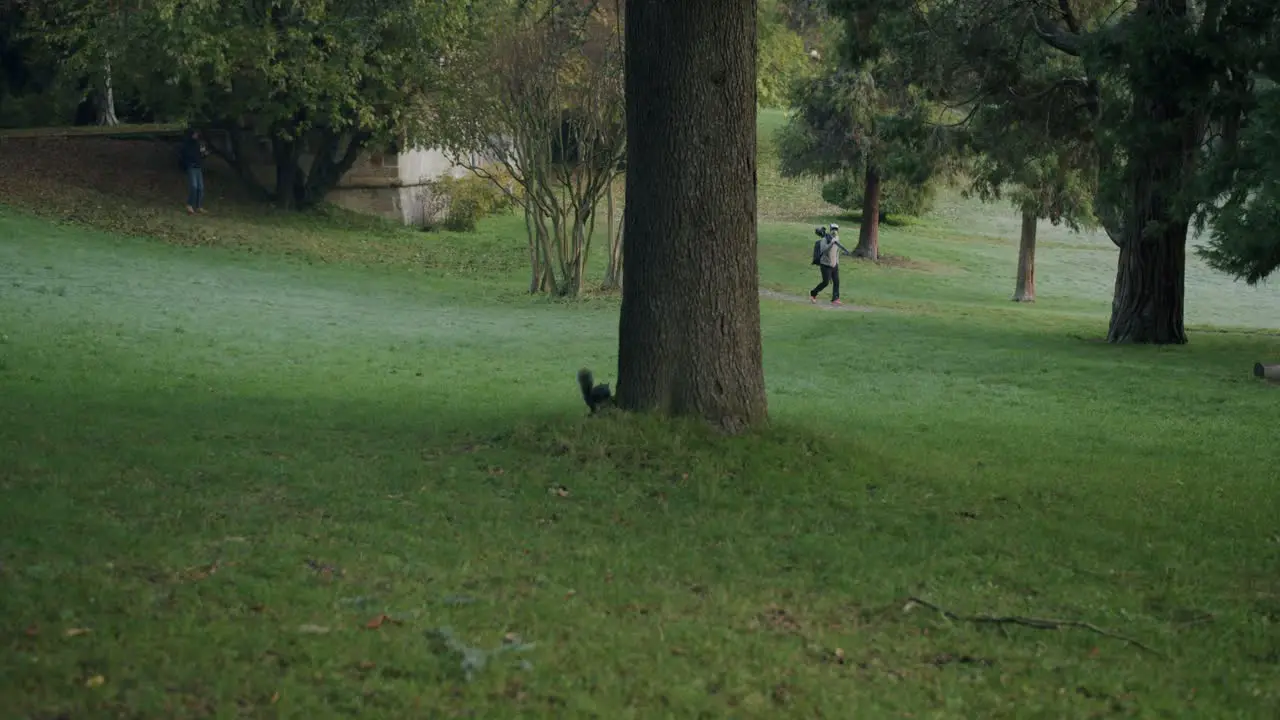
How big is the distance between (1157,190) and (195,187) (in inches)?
959

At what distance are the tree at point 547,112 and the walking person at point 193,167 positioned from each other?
874cm

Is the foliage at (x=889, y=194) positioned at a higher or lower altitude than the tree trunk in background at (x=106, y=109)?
lower

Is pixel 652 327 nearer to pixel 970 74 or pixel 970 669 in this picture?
pixel 970 669

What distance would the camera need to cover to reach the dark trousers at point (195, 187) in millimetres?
35688

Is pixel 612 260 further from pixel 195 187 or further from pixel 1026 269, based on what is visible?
pixel 1026 269

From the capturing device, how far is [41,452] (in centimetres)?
909

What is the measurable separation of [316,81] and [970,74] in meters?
16.6

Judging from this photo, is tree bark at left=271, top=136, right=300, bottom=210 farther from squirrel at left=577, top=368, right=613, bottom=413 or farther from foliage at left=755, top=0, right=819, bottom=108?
squirrel at left=577, top=368, right=613, bottom=413

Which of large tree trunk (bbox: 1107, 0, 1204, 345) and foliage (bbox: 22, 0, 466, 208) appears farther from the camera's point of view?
foliage (bbox: 22, 0, 466, 208)

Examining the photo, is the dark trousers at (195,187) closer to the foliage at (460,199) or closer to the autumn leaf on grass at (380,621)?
the foliage at (460,199)

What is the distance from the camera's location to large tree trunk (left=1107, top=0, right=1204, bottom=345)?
17875 mm

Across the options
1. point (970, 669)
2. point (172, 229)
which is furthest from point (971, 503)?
point (172, 229)

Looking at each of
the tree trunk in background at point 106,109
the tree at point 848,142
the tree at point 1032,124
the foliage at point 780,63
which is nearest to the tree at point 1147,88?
the tree at point 1032,124

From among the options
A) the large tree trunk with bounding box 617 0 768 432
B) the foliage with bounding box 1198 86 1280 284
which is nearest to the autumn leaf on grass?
the large tree trunk with bounding box 617 0 768 432
